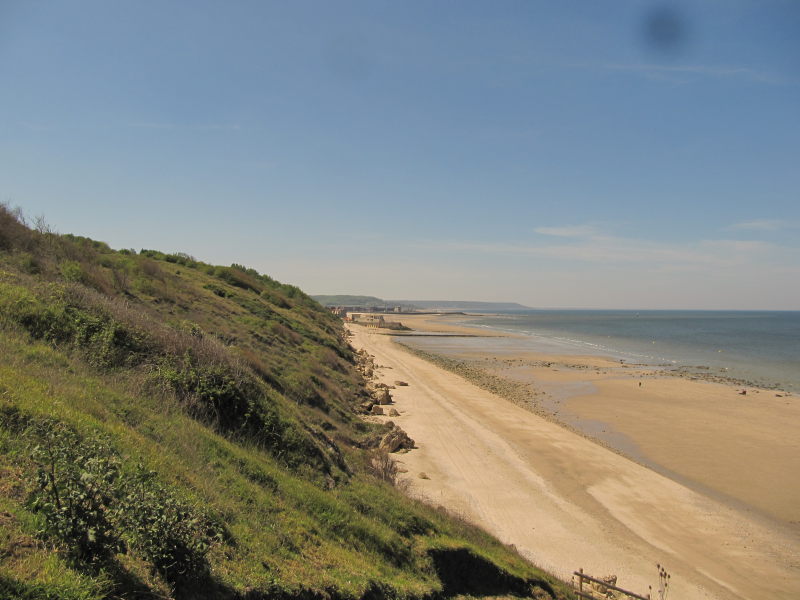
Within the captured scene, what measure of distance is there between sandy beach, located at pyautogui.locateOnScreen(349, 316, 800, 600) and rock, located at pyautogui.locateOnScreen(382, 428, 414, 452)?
566 mm

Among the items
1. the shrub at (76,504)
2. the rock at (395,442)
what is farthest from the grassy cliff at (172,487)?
the rock at (395,442)

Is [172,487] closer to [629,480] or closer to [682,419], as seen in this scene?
[629,480]

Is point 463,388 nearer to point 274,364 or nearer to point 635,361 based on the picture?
point 274,364

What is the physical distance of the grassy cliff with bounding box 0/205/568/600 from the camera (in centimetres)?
410

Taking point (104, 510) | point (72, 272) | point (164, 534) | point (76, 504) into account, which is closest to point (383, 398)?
point (72, 272)

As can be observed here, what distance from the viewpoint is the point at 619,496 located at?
16828 millimetres

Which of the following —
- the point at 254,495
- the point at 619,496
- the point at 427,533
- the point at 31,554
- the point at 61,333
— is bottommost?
the point at 619,496

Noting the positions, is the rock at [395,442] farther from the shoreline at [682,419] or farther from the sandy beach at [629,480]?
the shoreline at [682,419]

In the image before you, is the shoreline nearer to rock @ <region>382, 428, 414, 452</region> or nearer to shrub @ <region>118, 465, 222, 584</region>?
rock @ <region>382, 428, 414, 452</region>

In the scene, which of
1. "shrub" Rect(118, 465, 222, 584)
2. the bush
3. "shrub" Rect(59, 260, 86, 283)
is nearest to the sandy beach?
"shrub" Rect(118, 465, 222, 584)

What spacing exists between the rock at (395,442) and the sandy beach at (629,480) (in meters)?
0.57

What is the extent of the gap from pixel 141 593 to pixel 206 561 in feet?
2.76

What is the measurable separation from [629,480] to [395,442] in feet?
30.0

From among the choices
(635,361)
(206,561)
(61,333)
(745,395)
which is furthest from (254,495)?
(635,361)
